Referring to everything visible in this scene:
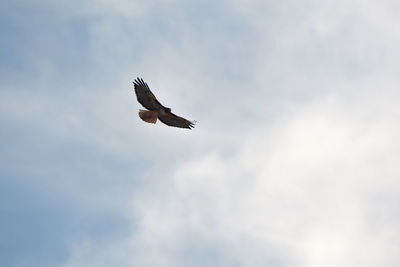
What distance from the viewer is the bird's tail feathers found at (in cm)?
5078

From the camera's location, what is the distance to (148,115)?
5094 centimetres

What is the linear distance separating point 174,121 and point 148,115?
1826 millimetres

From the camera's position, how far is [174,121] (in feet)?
171

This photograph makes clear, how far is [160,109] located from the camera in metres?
50.8

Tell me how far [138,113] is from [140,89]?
1416 millimetres

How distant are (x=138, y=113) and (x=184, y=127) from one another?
315 centimetres

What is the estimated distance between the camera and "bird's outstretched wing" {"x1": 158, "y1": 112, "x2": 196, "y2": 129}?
5140 centimetres

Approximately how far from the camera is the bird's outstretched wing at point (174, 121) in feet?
169

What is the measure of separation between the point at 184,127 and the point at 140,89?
3834 millimetres

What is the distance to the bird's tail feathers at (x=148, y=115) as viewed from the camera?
1999 inches

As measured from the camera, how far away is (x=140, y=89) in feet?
165

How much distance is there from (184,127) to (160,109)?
7.52 ft

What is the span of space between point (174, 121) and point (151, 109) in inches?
70.5

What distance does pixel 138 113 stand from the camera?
50.8 m
